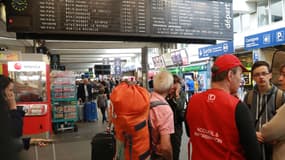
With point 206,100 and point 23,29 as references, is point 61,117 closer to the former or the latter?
point 23,29

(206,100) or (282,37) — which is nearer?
(206,100)

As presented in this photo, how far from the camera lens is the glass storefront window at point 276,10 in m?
10.5

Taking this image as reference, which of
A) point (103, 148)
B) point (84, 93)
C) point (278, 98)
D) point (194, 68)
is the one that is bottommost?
point (84, 93)

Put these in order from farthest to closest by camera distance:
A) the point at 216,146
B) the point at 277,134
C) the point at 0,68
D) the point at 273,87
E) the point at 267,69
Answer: the point at 0,68
the point at 267,69
the point at 273,87
the point at 216,146
the point at 277,134

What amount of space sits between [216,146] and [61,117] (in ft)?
23.2

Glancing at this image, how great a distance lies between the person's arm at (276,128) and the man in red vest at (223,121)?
8 cm

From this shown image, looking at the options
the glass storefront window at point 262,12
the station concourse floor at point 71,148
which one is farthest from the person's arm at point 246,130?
the glass storefront window at point 262,12

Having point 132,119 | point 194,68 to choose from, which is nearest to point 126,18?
point 132,119

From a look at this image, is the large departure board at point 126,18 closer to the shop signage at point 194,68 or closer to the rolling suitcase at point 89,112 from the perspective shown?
the rolling suitcase at point 89,112

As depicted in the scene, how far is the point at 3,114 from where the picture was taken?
0.67m

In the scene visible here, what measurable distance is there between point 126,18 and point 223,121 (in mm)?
2228

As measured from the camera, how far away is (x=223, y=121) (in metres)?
1.62

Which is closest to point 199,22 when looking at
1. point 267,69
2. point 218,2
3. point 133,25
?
point 218,2

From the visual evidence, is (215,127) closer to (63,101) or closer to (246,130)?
(246,130)
